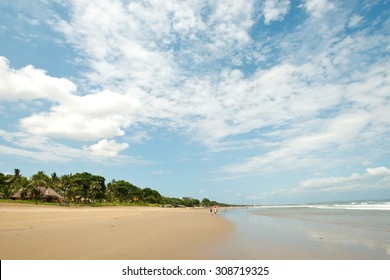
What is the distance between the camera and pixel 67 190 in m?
76.1

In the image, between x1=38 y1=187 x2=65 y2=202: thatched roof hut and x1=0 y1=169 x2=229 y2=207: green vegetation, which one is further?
x1=38 y1=187 x2=65 y2=202: thatched roof hut

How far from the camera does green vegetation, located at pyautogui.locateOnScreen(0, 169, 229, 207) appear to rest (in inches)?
2449

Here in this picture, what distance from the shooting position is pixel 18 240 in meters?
9.88

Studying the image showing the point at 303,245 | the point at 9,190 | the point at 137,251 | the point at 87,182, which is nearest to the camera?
the point at 137,251

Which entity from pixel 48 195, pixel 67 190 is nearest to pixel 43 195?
pixel 48 195

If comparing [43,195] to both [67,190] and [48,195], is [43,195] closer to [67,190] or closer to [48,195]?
[48,195]

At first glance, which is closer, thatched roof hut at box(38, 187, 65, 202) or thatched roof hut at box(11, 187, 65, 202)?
thatched roof hut at box(11, 187, 65, 202)

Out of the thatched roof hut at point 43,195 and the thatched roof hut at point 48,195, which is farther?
the thatched roof hut at point 48,195

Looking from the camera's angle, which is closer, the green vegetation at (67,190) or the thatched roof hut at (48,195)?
the green vegetation at (67,190)

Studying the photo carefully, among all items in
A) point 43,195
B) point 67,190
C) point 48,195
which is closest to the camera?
point 43,195

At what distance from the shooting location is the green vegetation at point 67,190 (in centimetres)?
6222
